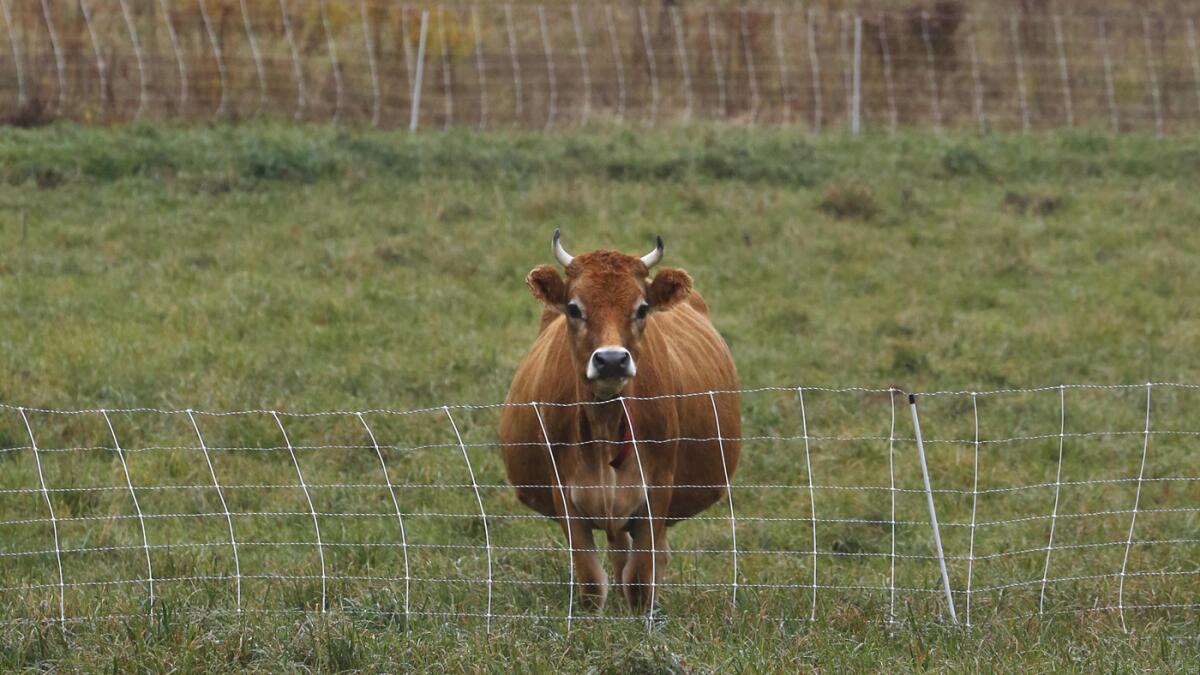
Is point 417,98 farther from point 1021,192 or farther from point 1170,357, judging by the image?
point 1170,357

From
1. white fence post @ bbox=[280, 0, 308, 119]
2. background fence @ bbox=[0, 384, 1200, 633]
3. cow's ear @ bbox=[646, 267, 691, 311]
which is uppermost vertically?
white fence post @ bbox=[280, 0, 308, 119]

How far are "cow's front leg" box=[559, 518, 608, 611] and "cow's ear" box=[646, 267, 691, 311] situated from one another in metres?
1.14

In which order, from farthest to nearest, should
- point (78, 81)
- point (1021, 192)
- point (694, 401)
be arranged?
point (78, 81) < point (1021, 192) < point (694, 401)

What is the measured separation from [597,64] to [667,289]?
15.2 meters

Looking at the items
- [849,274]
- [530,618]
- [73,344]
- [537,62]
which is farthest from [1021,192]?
[530,618]

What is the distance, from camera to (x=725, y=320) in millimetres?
14219

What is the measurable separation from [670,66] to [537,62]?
202 cm

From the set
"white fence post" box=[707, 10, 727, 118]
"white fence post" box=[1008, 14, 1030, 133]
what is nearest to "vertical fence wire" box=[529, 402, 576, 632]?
"white fence post" box=[707, 10, 727, 118]

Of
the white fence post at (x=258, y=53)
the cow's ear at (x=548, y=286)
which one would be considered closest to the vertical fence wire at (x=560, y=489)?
the cow's ear at (x=548, y=286)

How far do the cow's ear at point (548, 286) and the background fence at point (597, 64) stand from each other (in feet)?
44.2

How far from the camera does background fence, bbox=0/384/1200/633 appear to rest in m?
7.36

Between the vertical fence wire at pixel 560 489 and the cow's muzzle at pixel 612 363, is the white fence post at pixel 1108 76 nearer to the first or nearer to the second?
the vertical fence wire at pixel 560 489

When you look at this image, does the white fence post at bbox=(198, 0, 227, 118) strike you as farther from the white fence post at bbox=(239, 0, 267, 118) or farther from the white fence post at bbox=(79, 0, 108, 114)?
the white fence post at bbox=(79, 0, 108, 114)

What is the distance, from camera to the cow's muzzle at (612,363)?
7.09 metres
